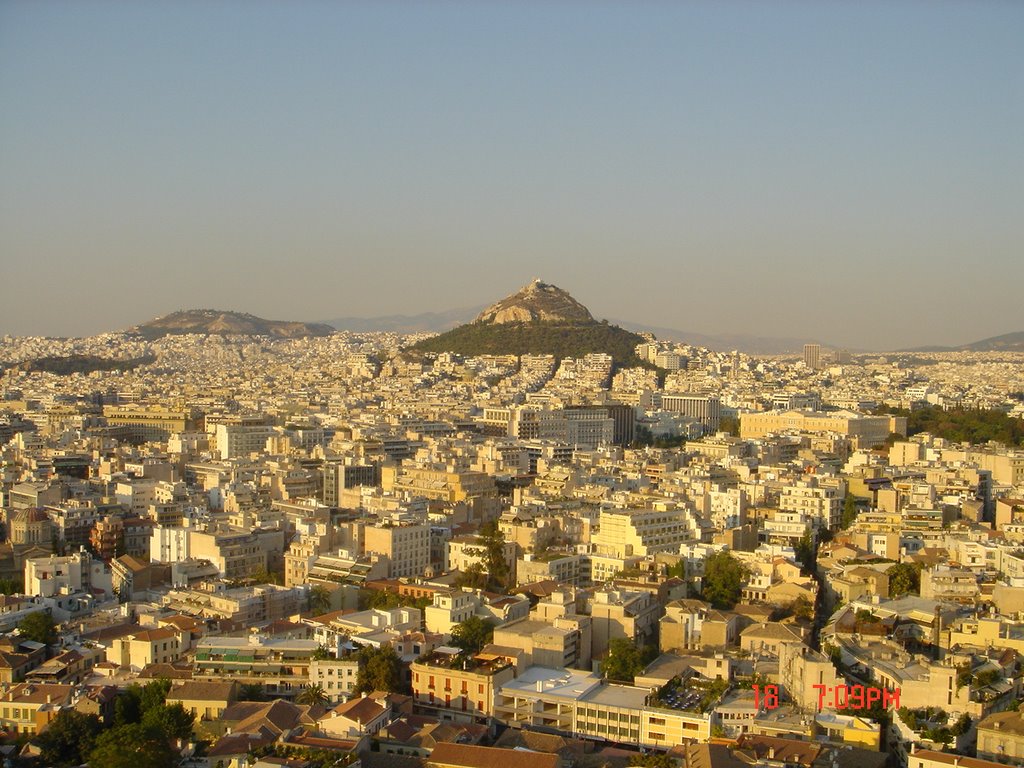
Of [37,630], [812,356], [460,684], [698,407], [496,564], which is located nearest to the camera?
[460,684]

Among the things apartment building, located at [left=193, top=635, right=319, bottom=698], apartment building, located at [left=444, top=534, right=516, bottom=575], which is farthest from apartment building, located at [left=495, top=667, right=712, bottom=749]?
apartment building, located at [left=444, top=534, right=516, bottom=575]

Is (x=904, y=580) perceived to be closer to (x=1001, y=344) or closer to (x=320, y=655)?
(x=320, y=655)

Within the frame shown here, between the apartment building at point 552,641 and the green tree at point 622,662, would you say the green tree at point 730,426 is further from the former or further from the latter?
the green tree at point 622,662

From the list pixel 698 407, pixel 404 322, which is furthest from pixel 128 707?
pixel 404 322

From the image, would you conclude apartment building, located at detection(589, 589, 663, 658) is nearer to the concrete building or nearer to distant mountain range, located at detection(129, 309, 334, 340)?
the concrete building

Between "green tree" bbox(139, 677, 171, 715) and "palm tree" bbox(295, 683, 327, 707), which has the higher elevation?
"green tree" bbox(139, 677, 171, 715)

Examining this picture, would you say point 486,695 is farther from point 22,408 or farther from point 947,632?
point 22,408
